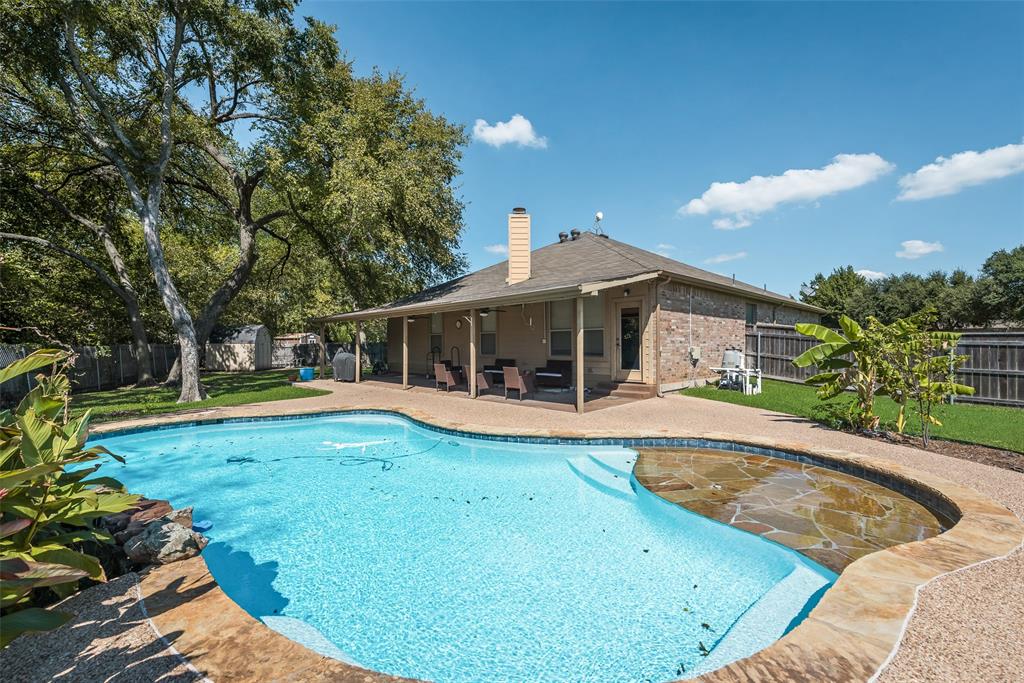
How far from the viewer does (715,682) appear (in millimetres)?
1939

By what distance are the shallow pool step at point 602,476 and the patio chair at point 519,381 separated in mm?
4563

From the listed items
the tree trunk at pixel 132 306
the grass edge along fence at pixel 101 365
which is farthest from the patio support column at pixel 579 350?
the tree trunk at pixel 132 306

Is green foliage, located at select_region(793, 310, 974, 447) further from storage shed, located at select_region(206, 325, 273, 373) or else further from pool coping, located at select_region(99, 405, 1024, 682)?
storage shed, located at select_region(206, 325, 273, 373)

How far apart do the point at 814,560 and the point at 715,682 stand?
2.39 metres

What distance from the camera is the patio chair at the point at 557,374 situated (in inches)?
513

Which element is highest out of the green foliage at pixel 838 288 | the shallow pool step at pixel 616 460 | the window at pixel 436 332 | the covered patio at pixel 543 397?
the green foliage at pixel 838 288

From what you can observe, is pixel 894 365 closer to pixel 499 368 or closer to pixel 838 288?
pixel 499 368

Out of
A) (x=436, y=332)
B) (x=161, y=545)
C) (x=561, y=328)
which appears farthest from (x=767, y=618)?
(x=436, y=332)

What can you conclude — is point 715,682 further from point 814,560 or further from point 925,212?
point 925,212

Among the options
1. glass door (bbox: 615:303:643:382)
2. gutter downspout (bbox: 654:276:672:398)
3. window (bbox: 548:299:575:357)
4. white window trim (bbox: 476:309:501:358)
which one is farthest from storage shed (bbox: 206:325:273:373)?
gutter downspout (bbox: 654:276:672:398)

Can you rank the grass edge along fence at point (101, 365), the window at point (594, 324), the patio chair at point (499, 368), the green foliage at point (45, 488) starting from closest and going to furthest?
the green foliage at point (45, 488), the window at point (594, 324), the grass edge along fence at point (101, 365), the patio chair at point (499, 368)

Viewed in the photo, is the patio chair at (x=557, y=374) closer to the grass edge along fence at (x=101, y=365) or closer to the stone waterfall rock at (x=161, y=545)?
the stone waterfall rock at (x=161, y=545)

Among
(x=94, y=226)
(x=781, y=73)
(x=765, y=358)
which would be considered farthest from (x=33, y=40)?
(x=765, y=358)

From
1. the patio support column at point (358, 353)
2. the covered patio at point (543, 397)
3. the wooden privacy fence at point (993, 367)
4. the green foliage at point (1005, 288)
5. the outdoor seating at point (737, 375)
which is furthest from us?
the green foliage at point (1005, 288)
